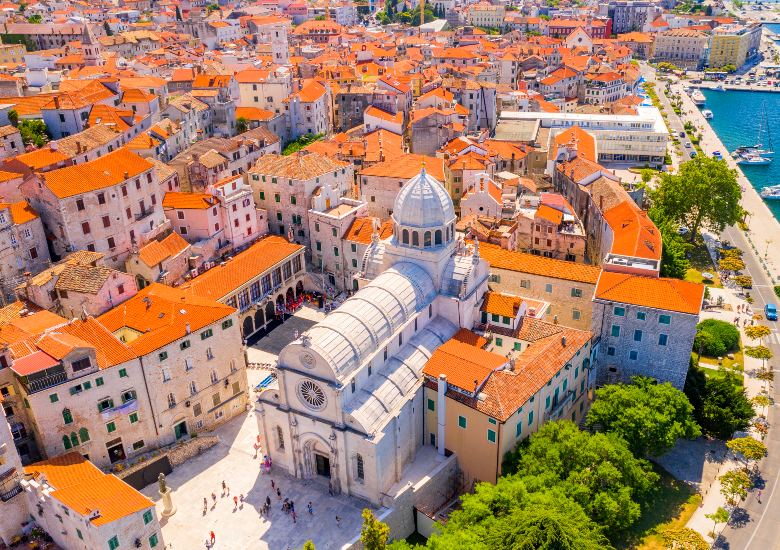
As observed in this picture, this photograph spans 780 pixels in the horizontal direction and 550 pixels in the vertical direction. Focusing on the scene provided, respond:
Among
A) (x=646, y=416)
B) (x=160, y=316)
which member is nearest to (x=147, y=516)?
(x=160, y=316)

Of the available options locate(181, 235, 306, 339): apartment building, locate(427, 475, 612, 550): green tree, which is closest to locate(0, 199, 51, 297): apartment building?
locate(181, 235, 306, 339): apartment building

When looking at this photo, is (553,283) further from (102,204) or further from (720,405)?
(102,204)

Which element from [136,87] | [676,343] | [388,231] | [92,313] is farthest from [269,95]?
[676,343]

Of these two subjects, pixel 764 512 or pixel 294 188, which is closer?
pixel 764 512

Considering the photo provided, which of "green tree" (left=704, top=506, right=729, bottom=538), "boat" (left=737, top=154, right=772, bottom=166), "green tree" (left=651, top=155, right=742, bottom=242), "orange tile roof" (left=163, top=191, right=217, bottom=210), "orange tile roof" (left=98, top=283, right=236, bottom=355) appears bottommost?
"green tree" (left=704, top=506, right=729, bottom=538)

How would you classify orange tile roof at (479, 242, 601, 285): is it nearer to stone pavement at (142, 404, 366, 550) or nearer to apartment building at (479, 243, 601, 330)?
apartment building at (479, 243, 601, 330)

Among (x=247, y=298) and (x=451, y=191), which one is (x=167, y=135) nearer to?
(x=247, y=298)
